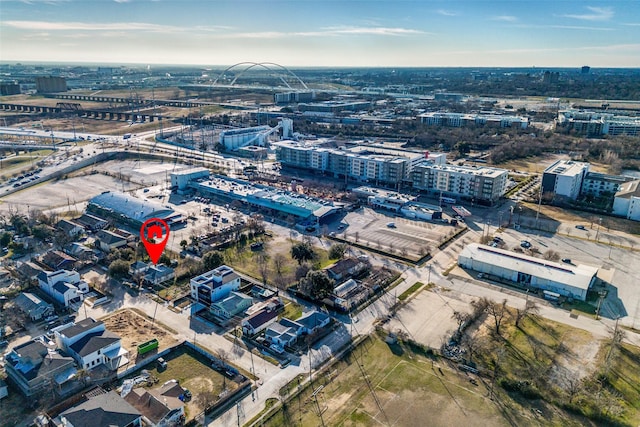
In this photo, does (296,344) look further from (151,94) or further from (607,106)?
(151,94)

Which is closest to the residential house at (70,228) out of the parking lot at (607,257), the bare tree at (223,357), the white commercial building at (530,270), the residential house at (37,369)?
the residential house at (37,369)

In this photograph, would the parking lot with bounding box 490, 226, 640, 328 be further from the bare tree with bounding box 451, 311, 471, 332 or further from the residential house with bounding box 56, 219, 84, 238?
the residential house with bounding box 56, 219, 84, 238

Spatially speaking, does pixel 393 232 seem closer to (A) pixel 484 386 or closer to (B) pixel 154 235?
(A) pixel 484 386

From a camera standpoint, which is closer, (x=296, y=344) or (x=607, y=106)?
(x=296, y=344)

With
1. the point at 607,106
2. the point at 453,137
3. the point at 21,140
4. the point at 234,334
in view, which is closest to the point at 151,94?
the point at 21,140

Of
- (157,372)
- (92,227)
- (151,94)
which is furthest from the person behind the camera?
(151,94)
